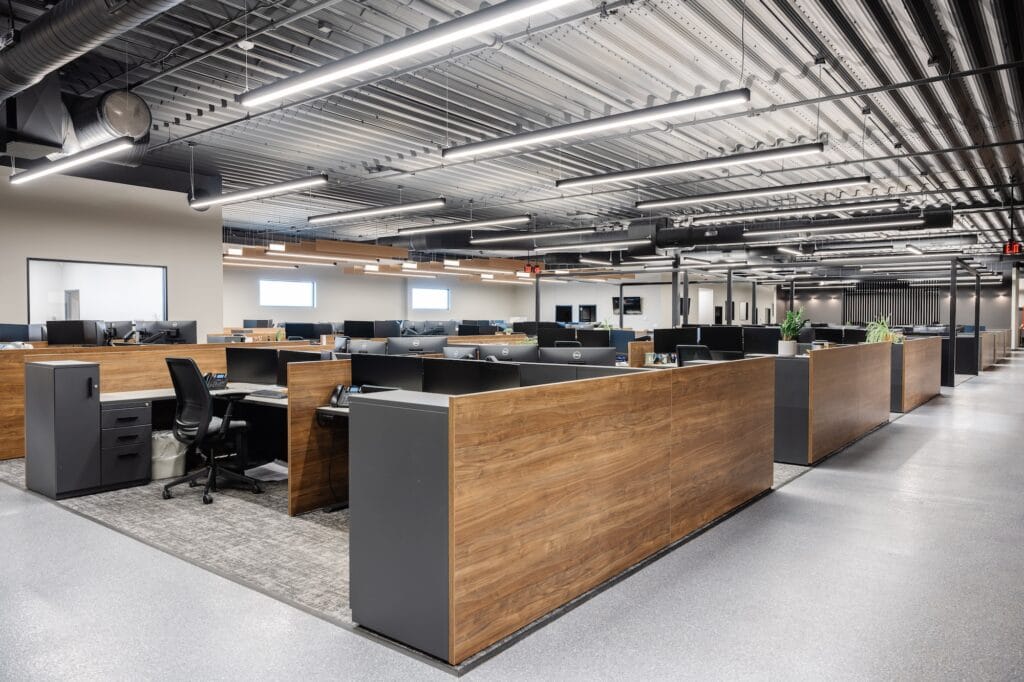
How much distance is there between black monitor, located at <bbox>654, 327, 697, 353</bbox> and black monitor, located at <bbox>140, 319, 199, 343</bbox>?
214 inches

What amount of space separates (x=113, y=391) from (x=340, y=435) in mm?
2744

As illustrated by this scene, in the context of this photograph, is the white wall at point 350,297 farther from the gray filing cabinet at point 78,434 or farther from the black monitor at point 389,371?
the black monitor at point 389,371

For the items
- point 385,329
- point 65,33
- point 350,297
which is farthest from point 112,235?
point 350,297

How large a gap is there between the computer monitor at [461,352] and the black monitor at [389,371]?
4.40ft

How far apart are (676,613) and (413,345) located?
4393mm

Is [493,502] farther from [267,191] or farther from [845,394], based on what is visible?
[267,191]

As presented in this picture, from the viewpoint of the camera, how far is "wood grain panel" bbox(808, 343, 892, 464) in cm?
583

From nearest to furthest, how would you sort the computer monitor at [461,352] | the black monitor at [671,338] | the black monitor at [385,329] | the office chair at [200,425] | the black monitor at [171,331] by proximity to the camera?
the office chair at [200,425] → the computer monitor at [461,352] → the black monitor at [171,331] → the black monitor at [671,338] → the black monitor at [385,329]

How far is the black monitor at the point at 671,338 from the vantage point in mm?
7723

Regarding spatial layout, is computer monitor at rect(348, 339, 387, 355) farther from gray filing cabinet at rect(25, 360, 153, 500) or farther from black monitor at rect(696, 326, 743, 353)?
black monitor at rect(696, 326, 743, 353)

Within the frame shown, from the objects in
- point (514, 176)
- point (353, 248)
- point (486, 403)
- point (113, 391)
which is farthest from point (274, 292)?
point (486, 403)

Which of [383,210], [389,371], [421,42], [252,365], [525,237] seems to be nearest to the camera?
[421,42]

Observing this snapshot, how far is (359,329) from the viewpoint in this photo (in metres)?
11.3

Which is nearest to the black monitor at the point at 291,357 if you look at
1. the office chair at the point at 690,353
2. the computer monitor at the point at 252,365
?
the computer monitor at the point at 252,365
